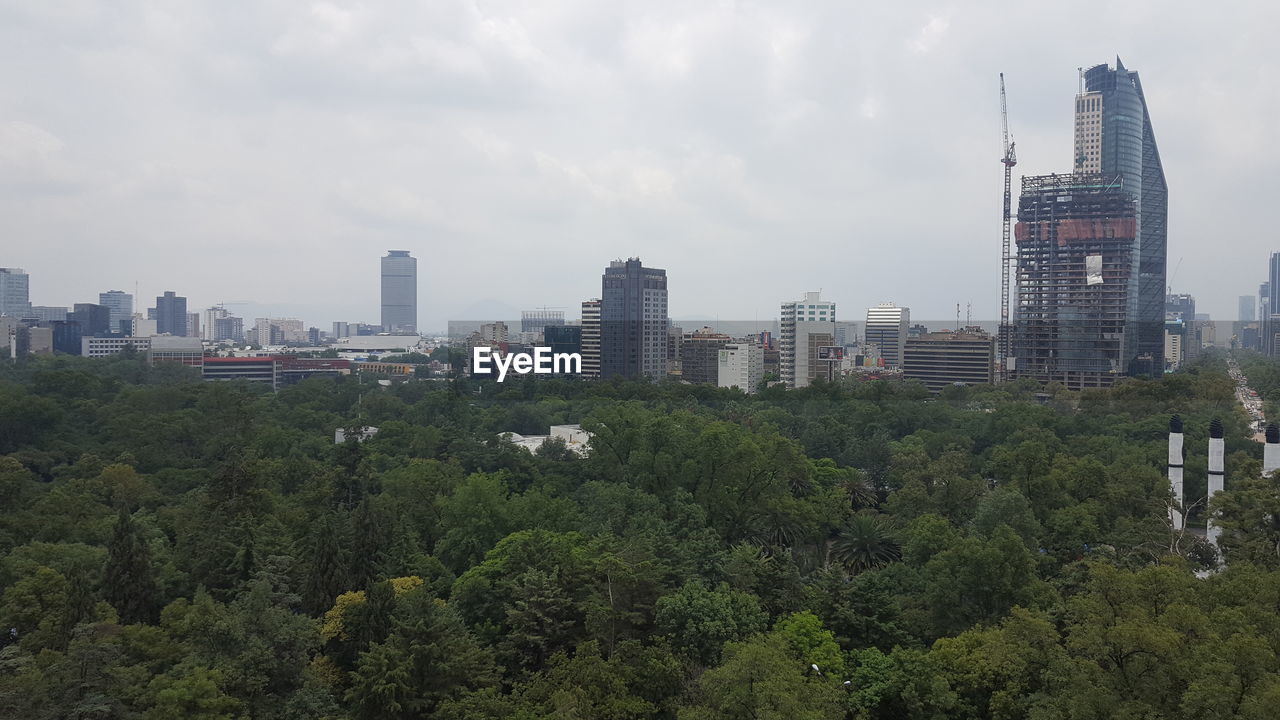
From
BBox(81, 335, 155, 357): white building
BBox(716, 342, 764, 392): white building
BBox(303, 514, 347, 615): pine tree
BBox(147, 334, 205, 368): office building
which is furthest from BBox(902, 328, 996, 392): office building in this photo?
BBox(81, 335, 155, 357): white building

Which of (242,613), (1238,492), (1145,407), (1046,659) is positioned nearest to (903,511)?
(1238,492)

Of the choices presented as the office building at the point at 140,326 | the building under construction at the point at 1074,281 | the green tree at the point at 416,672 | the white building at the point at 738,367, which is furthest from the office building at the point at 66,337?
the green tree at the point at 416,672

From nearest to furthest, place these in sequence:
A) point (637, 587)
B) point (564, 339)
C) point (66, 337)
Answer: point (637, 587)
point (564, 339)
point (66, 337)

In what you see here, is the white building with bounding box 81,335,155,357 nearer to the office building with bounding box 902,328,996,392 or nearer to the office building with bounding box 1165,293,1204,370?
the office building with bounding box 902,328,996,392

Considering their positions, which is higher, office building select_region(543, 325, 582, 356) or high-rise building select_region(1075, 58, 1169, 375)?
high-rise building select_region(1075, 58, 1169, 375)

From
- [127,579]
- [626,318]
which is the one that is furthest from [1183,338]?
[127,579]

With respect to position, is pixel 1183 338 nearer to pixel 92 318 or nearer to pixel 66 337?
pixel 66 337

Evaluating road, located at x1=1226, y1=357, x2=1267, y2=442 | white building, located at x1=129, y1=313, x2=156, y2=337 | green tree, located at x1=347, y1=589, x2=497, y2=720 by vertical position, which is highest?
white building, located at x1=129, y1=313, x2=156, y2=337
